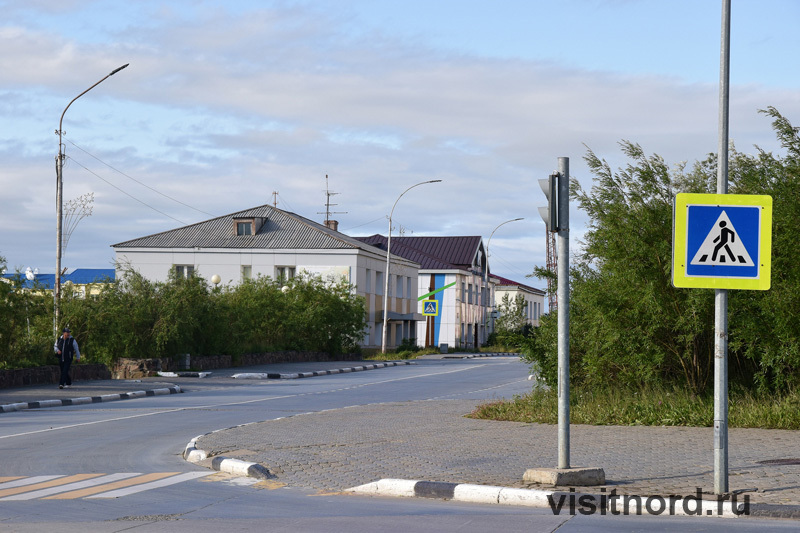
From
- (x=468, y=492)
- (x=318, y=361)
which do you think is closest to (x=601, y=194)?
(x=468, y=492)

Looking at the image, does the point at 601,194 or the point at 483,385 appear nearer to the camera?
the point at 601,194

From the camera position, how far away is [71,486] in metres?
10.1

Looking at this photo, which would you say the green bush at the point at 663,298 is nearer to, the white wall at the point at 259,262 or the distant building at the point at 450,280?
the white wall at the point at 259,262

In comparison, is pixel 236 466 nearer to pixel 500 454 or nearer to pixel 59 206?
pixel 500 454

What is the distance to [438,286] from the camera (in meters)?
86.4

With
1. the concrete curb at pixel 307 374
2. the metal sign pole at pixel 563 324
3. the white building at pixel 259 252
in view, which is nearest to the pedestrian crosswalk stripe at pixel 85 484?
the metal sign pole at pixel 563 324

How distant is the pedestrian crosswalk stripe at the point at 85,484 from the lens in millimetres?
9500

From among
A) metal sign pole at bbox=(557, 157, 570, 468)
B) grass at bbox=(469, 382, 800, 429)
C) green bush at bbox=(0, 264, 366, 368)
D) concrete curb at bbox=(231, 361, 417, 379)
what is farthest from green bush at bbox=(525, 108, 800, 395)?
concrete curb at bbox=(231, 361, 417, 379)

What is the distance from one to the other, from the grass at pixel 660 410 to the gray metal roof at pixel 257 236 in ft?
151

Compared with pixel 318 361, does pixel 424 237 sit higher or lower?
higher

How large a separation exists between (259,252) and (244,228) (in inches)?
121

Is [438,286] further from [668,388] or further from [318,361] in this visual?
[668,388]

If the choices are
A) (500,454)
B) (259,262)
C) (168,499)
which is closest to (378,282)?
(259,262)

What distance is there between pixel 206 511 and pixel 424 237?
88842 millimetres
